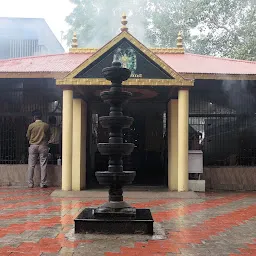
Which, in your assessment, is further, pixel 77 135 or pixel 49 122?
pixel 49 122

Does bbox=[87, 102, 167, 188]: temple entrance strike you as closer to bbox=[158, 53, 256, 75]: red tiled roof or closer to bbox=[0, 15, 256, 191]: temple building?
bbox=[0, 15, 256, 191]: temple building

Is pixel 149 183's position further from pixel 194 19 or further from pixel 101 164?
pixel 194 19

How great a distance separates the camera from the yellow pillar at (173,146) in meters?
10.1

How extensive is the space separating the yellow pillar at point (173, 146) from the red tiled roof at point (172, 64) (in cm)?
100

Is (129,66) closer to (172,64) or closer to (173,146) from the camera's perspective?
(172,64)

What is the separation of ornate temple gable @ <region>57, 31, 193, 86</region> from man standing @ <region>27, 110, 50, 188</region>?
1.96m

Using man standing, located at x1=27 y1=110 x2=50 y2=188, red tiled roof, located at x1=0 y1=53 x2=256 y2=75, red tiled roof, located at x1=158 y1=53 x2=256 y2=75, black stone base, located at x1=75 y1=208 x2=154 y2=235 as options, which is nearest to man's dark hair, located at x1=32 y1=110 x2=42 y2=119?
man standing, located at x1=27 y1=110 x2=50 y2=188

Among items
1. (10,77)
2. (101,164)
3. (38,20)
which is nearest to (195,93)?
(101,164)

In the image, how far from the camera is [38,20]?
2500 centimetres

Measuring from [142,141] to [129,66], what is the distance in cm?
467

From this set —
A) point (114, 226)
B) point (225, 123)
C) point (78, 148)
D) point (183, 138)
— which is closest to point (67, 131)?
point (78, 148)

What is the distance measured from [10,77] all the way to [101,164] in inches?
162

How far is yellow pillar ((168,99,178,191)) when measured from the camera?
10.1 meters

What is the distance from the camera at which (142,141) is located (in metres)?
13.2
